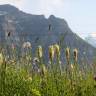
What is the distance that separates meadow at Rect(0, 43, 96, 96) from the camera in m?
4.41

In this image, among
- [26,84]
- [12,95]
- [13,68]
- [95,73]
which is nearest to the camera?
[12,95]

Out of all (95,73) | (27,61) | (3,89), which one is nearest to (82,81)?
(95,73)

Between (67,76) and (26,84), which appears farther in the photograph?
(67,76)

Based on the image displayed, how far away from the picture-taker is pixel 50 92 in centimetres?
443

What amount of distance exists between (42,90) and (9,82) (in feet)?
1.48

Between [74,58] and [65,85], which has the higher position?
[74,58]

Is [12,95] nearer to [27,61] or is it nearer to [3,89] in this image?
[3,89]

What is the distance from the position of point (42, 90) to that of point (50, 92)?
0.33 ft

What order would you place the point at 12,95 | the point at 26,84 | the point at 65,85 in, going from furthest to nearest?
1. the point at 65,85
2. the point at 26,84
3. the point at 12,95

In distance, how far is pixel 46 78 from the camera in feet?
15.5

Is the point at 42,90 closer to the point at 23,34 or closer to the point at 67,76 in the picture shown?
the point at 67,76

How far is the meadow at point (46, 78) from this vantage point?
441cm

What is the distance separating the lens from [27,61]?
218 inches

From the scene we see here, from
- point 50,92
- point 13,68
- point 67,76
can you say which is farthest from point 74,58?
point 13,68
